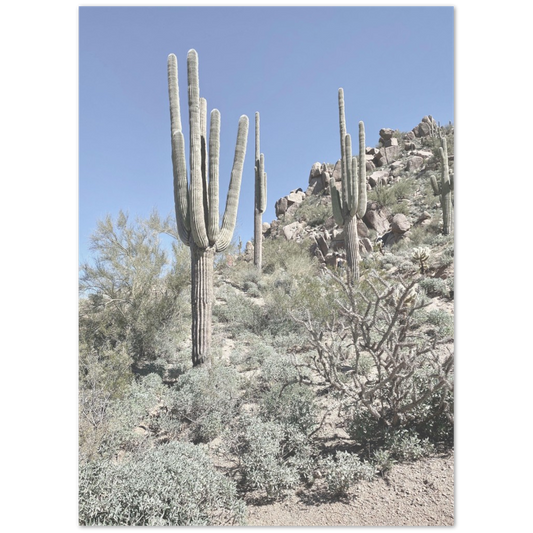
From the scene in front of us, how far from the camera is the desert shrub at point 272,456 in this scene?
9.18 ft

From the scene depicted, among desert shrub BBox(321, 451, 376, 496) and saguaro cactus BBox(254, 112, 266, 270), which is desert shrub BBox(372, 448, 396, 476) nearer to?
desert shrub BBox(321, 451, 376, 496)

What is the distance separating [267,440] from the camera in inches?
123

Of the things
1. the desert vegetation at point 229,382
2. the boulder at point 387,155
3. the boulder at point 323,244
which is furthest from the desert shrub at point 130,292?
the boulder at point 387,155

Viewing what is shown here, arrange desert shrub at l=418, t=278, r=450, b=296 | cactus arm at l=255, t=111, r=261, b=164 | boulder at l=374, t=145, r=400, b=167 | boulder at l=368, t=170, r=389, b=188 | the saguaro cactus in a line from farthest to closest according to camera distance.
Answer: boulder at l=374, t=145, r=400, b=167 → boulder at l=368, t=170, r=389, b=188 → cactus arm at l=255, t=111, r=261, b=164 → the saguaro cactus → desert shrub at l=418, t=278, r=450, b=296

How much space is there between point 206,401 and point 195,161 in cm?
424

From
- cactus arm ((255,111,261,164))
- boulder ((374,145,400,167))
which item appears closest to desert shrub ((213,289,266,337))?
cactus arm ((255,111,261,164))

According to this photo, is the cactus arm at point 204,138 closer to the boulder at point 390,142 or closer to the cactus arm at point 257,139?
the cactus arm at point 257,139

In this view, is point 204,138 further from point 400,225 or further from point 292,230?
point 292,230

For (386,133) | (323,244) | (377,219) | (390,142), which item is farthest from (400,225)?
(386,133)

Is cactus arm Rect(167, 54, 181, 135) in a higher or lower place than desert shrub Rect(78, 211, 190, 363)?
higher

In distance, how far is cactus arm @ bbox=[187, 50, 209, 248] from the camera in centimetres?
591

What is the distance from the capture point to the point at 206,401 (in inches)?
168
